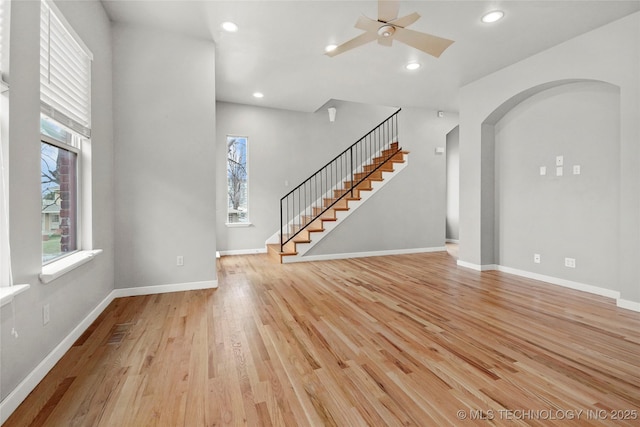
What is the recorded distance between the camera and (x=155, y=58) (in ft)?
11.7

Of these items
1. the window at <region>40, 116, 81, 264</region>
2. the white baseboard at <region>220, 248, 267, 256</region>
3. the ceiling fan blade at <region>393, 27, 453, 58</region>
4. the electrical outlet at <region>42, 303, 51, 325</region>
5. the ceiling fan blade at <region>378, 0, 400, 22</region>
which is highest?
the ceiling fan blade at <region>378, 0, 400, 22</region>

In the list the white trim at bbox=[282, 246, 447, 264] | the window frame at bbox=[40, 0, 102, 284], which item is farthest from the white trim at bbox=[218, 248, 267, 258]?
the window frame at bbox=[40, 0, 102, 284]

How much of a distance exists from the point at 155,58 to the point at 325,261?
13.4ft

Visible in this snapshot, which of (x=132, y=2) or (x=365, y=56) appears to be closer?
(x=132, y=2)

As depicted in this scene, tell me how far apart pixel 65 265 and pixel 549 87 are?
574 cm

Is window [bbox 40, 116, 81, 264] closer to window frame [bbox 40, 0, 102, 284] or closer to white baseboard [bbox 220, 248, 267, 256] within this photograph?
window frame [bbox 40, 0, 102, 284]

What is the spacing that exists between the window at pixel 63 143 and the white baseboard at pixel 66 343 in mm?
539

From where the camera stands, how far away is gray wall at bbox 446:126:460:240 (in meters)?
8.51

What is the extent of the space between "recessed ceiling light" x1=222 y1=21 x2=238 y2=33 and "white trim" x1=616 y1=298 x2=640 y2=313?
16.9 ft

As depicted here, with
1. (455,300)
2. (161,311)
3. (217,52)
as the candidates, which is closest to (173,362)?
(161,311)

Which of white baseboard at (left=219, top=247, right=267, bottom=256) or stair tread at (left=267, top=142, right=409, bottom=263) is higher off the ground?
stair tread at (left=267, top=142, right=409, bottom=263)

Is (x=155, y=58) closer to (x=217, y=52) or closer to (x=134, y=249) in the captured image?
(x=217, y=52)

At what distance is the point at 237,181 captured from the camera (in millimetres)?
6438

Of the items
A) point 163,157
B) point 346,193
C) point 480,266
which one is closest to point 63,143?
point 163,157
